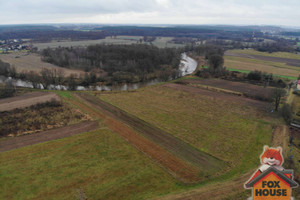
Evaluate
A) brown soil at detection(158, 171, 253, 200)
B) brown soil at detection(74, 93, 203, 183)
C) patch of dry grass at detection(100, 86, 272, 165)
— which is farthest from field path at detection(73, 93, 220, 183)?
patch of dry grass at detection(100, 86, 272, 165)

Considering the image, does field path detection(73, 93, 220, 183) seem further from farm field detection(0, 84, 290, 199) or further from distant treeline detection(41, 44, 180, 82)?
distant treeline detection(41, 44, 180, 82)

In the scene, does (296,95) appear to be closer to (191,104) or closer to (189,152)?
(191,104)

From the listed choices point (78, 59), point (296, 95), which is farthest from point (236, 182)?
point (78, 59)

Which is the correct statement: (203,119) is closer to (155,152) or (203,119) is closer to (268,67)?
(155,152)

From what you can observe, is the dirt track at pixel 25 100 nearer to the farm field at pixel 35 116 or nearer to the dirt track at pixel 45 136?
the farm field at pixel 35 116

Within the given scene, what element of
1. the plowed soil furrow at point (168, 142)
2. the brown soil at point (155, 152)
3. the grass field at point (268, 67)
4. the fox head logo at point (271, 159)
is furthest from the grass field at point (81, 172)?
the grass field at point (268, 67)

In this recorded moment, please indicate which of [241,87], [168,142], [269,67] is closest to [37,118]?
[168,142]
